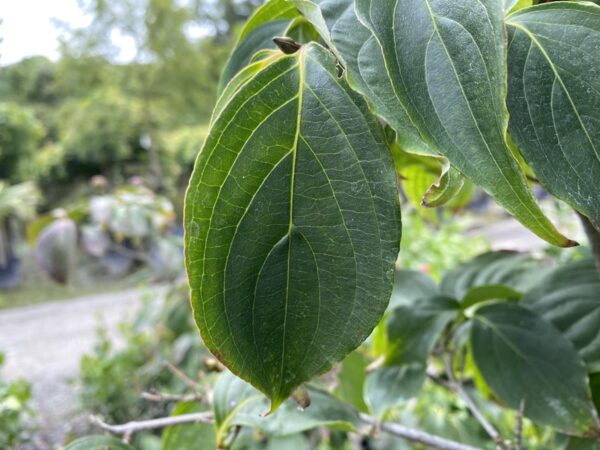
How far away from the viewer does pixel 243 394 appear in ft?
1.27

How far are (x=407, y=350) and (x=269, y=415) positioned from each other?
0.14 metres

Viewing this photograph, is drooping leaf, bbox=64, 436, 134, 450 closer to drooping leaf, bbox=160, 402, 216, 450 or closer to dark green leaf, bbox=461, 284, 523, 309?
drooping leaf, bbox=160, 402, 216, 450

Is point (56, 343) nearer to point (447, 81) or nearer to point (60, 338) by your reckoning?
point (60, 338)

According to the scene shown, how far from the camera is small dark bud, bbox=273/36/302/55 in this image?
0.25 metres

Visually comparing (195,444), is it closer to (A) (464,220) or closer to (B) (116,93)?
(A) (464,220)

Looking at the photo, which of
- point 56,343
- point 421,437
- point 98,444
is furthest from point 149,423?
point 56,343

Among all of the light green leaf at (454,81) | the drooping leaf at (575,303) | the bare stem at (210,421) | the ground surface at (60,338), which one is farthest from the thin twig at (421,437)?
the ground surface at (60,338)

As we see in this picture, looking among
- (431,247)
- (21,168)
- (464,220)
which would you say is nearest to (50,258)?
(431,247)

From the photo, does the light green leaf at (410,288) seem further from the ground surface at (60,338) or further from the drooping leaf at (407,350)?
the ground surface at (60,338)

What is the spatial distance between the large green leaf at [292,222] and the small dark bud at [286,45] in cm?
2

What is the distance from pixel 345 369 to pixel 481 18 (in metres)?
0.40

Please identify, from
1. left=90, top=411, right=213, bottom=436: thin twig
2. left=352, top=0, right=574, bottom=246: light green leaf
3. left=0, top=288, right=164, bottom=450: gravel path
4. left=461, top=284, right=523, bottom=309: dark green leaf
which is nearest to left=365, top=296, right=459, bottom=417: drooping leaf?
left=461, top=284, right=523, bottom=309: dark green leaf

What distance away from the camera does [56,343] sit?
2924 millimetres

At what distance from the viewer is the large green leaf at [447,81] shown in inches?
7.6
